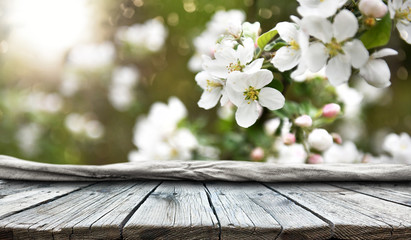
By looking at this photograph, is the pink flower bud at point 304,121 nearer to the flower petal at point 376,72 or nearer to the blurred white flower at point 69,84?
the flower petal at point 376,72

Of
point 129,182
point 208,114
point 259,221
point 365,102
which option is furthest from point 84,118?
point 259,221

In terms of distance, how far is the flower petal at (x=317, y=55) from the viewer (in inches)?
18.9

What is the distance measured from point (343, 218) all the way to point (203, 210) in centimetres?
18

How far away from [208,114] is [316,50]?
1.42 m

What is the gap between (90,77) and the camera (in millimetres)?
1809

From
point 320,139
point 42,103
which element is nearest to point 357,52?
point 320,139

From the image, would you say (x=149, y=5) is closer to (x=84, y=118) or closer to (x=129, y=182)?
(x=84, y=118)

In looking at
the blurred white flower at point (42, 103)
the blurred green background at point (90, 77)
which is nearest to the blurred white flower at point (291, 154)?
the blurred green background at point (90, 77)

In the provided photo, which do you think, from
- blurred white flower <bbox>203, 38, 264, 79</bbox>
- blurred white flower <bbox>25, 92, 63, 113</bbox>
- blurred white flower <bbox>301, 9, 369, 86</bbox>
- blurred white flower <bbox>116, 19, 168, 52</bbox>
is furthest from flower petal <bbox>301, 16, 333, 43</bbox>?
blurred white flower <bbox>25, 92, 63, 113</bbox>

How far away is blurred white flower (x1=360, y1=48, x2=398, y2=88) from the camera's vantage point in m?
0.49

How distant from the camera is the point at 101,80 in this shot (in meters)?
1.81

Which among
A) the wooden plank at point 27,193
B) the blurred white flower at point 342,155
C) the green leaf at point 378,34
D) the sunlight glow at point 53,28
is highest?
the sunlight glow at point 53,28

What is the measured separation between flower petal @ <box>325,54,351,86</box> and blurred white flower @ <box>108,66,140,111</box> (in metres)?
1.42

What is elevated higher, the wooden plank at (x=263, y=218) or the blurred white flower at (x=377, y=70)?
the blurred white flower at (x=377, y=70)
